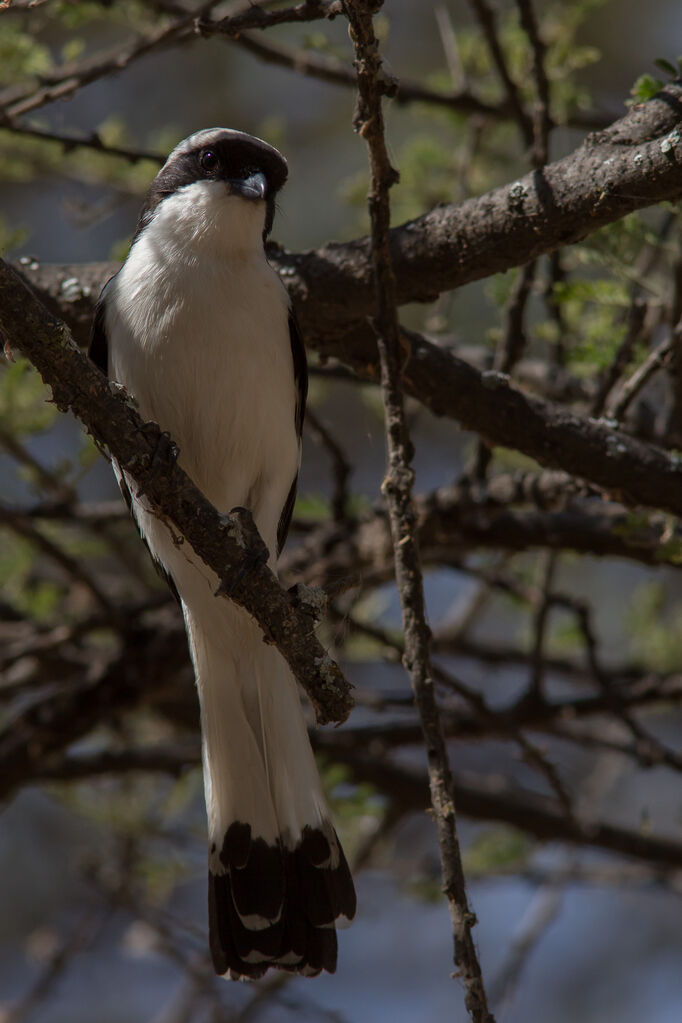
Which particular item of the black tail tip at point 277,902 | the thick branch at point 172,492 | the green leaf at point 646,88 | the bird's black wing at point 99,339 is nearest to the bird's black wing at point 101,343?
the bird's black wing at point 99,339

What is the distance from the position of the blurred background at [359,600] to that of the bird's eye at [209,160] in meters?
0.53

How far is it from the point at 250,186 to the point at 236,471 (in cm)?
Answer: 85

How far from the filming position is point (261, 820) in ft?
10.2

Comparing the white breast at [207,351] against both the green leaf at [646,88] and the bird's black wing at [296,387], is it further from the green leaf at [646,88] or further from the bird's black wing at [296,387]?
the green leaf at [646,88]

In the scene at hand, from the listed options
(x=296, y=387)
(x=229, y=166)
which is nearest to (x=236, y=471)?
(x=296, y=387)

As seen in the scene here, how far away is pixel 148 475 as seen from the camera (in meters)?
2.38

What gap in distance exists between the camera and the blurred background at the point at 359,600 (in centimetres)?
432

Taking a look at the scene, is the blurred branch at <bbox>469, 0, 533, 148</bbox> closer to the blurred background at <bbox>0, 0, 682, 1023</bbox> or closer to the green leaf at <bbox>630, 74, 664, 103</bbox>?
the blurred background at <bbox>0, 0, 682, 1023</bbox>

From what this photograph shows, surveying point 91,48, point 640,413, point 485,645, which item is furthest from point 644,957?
point 91,48

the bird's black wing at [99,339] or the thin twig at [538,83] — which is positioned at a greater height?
the thin twig at [538,83]

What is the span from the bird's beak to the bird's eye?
0.10m

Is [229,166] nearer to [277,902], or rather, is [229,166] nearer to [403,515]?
[403,515]

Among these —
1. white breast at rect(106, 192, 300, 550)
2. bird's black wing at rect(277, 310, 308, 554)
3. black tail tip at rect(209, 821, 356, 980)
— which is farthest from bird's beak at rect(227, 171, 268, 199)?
black tail tip at rect(209, 821, 356, 980)

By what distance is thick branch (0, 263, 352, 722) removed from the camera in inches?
89.4
